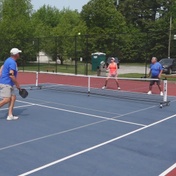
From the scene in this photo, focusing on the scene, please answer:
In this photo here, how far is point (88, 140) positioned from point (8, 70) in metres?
2.86

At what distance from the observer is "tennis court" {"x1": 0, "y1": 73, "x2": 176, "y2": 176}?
4.98 meters

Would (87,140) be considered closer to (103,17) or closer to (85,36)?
(85,36)

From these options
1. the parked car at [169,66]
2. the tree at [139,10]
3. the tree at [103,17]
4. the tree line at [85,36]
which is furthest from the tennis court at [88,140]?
the tree at [139,10]

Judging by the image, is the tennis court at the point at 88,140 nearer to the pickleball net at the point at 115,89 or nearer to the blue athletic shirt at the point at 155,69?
the pickleball net at the point at 115,89

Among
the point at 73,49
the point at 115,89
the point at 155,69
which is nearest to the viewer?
the point at 155,69

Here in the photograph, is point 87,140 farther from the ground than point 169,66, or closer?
closer

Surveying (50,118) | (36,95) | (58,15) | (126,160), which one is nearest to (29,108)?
(50,118)

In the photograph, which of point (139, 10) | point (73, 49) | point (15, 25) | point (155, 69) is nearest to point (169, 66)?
point (73, 49)

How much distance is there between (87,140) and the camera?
21.6ft

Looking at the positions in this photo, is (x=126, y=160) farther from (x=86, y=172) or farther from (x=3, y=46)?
(x=3, y=46)

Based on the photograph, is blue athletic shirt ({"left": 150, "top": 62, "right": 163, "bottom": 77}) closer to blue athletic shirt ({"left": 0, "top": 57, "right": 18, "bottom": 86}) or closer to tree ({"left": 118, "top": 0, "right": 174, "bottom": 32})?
blue athletic shirt ({"left": 0, "top": 57, "right": 18, "bottom": 86})

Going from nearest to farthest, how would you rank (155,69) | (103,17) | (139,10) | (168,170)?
1. (168,170)
2. (155,69)
3. (103,17)
4. (139,10)

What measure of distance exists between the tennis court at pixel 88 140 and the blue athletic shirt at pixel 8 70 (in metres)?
1.04

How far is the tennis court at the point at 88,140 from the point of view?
4.98 metres
